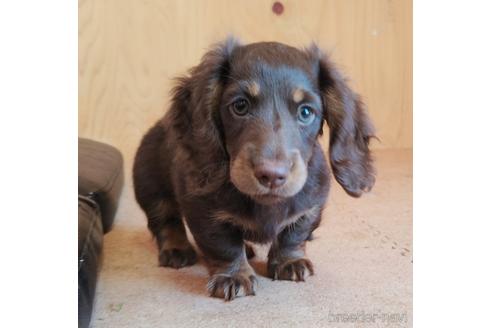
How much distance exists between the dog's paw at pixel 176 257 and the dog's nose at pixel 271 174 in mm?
567

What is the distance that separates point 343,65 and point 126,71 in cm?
58

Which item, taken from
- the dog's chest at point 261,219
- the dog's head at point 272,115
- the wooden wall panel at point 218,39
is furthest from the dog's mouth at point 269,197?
the wooden wall panel at point 218,39

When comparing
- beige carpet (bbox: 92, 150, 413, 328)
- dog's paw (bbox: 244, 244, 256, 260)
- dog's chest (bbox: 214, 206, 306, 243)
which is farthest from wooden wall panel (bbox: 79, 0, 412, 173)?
dog's paw (bbox: 244, 244, 256, 260)

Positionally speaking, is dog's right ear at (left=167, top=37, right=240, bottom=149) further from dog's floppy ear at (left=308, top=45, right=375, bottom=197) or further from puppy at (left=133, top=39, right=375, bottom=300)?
dog's floppy ear at (left=308, top=45, right=375, bottom=197)

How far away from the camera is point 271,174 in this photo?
→ 1.23m

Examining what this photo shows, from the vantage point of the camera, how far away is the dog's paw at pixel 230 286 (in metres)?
1.45

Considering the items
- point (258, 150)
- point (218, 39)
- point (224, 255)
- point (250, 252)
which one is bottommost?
point (250, 252)

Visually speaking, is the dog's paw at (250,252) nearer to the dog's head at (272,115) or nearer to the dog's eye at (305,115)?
the dog's head at (272,115)

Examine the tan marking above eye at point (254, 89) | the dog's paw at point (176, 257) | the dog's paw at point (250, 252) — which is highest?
the tan marking above eye at point (254, 89)

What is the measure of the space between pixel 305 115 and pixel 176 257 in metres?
0.61

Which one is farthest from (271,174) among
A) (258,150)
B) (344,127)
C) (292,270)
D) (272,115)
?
(292,270)

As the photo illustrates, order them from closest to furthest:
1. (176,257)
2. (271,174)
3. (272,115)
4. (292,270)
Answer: (271,174), (272,115), (292,270), (176,257)

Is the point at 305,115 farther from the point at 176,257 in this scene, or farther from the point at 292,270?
the point at 176,257

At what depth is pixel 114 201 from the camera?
6.49 ft
